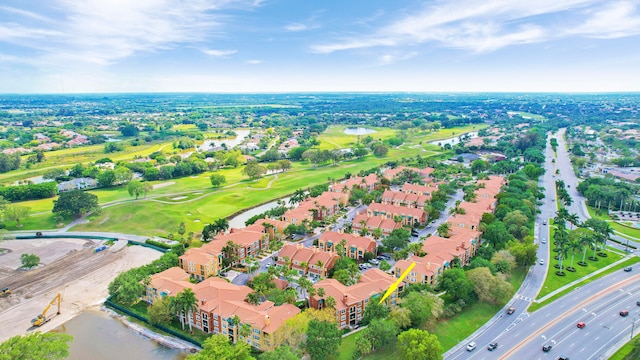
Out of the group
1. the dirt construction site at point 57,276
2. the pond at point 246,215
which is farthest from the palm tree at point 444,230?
the dirt construction site at point 57,276

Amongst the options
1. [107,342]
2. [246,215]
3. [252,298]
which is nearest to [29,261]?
[107,342]

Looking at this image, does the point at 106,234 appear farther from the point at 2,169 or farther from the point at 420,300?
the point at 2,169

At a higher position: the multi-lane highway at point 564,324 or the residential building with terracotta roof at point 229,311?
the residential building with terracotta roof at point 229,311

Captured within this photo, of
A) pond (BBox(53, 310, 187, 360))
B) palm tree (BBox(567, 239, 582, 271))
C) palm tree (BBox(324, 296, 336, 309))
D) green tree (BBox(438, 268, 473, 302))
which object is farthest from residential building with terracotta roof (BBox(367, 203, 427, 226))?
pond (BBox(53, 310, 187, 360))

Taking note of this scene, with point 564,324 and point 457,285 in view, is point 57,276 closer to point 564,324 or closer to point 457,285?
point 457,285

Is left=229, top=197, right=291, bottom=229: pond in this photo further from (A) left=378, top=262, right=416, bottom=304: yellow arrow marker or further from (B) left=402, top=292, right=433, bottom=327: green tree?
(B) left=402, top=292, right=433, bottom=327: green tree

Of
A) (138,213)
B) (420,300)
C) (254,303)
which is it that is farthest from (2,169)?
(420,300)

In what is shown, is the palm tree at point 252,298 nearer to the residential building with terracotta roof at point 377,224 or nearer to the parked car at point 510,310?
the parked car at point 510,310
